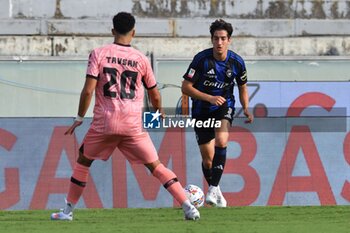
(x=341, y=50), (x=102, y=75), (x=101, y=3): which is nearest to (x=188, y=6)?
(x=101, y=3)

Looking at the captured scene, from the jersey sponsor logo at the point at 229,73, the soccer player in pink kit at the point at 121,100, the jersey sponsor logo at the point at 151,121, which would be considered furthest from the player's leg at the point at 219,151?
the soccer player in pink kit at the point at 121,100

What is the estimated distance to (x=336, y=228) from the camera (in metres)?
8.87

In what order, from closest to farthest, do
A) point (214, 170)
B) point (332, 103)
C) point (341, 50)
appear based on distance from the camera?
point (214, 170)
point (332, 103)
point (341, 50)

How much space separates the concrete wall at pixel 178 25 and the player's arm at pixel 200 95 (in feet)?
23.7

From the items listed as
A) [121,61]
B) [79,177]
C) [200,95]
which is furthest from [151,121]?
[121,61]

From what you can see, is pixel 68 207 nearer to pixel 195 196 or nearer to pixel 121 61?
pixel 121 61

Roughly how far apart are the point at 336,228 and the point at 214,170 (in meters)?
3.05

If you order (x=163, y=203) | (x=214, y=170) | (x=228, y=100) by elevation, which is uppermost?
(x=228, y=100)

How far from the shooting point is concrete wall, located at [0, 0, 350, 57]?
734 inches

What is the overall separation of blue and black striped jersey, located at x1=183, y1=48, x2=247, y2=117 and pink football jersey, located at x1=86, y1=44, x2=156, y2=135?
2.58 metres

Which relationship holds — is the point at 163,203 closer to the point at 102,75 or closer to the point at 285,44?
the point at 102,75

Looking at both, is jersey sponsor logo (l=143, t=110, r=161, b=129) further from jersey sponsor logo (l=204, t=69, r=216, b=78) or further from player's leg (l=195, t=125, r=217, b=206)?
jersey sponsor logo (l=204, t=69, r=216, b=78)

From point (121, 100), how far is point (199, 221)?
1.38 m

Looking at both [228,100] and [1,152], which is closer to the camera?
[228,100]
